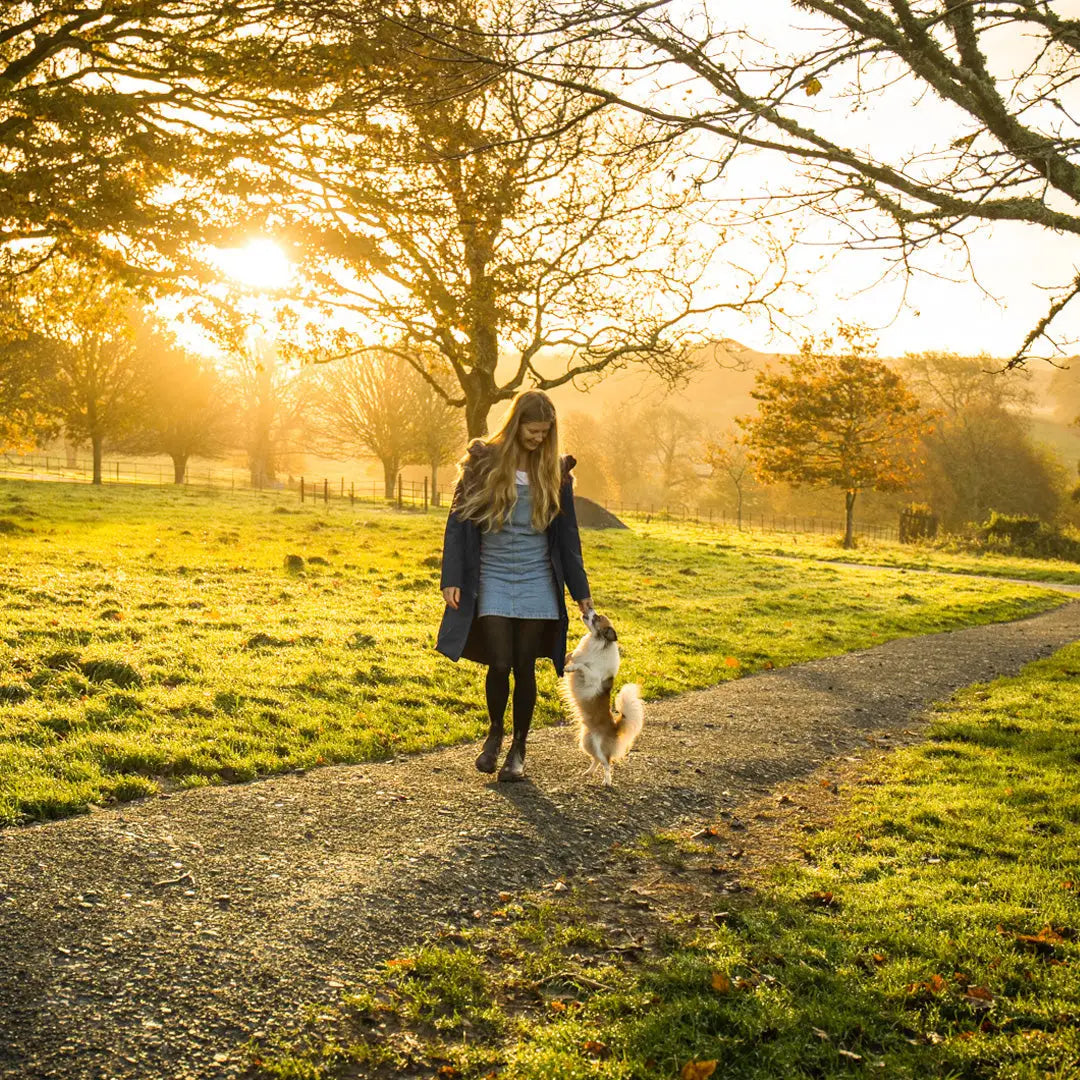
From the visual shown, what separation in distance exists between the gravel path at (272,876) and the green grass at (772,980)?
301 millimetres

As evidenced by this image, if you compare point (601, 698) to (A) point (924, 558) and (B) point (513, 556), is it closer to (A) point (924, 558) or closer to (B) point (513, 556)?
(B) point (513, 556)

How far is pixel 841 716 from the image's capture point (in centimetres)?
889

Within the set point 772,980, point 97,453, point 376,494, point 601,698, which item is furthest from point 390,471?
point 772,980

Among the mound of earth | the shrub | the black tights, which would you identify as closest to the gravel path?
the black tights

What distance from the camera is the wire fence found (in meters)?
48.0

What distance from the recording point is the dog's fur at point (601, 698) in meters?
6.10

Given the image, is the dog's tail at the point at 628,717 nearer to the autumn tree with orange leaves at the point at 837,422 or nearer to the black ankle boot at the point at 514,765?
the black ankle boot at the point at 514,765

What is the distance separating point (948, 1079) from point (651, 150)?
520 centimetres

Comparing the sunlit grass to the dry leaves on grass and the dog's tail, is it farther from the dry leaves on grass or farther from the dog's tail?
the dry leaves on grass

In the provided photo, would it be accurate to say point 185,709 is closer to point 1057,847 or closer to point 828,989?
point 828,989

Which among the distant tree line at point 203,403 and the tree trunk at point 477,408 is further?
the distant tree line at point 203,403

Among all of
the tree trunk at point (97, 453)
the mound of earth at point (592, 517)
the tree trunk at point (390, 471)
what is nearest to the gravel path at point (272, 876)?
the mound of earth at point (592, 517)

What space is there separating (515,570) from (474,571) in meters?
0.28

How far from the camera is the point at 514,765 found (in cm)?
632
